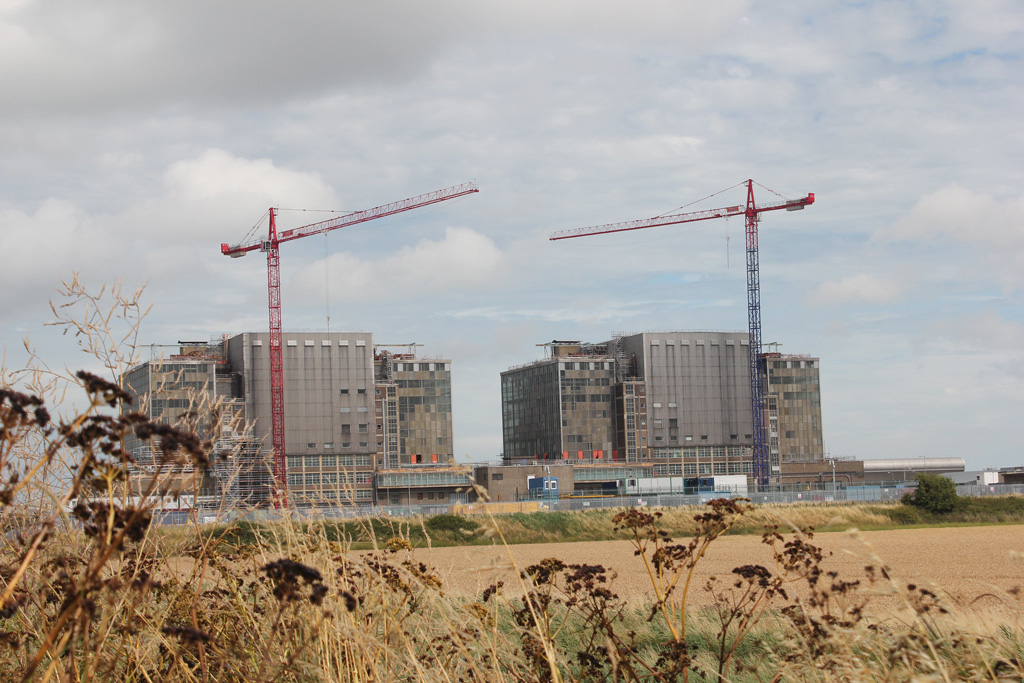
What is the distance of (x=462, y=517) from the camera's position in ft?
169

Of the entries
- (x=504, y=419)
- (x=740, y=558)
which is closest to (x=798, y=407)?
(x=504, y=419)

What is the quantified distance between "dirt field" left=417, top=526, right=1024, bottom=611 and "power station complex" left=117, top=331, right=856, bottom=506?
6431 cm

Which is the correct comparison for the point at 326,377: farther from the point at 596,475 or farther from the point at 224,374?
the point at 596,475

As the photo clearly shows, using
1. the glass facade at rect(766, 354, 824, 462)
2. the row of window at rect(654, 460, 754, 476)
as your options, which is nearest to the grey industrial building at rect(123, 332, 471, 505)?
the row of window at rect(654, 460, 754, 476)

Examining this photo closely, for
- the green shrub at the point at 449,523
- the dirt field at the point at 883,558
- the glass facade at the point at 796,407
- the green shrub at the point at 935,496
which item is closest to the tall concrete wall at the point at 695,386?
the glass facade at the point at 796,407

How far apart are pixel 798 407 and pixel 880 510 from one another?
7452 centimetres

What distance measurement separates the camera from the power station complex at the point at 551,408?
108125 millimetres

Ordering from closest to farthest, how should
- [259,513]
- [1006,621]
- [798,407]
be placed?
[259,513] → [1006,621] → [798,407]

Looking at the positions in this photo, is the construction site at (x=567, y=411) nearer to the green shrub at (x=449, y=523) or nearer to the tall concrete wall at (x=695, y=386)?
the tall concrete wall at (x=695, y=386)

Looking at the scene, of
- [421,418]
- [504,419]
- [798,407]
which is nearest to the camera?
[421,418]

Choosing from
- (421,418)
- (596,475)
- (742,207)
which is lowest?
(596,475)

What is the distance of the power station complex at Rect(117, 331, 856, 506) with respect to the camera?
4257 inches

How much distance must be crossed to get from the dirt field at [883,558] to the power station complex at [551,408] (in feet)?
211

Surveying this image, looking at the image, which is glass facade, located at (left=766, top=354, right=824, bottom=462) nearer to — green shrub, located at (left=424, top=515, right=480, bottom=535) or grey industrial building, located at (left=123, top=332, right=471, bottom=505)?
grey industrial building, located at (left=123, top=332, right=471, bottom=505)
